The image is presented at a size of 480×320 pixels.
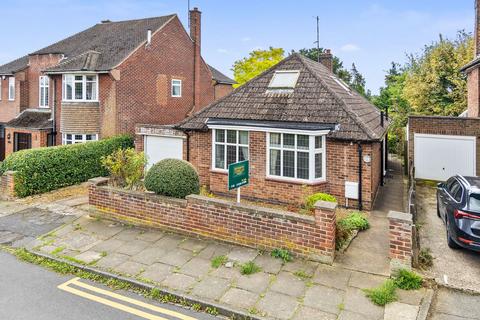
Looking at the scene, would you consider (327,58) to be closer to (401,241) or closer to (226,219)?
(226,219)

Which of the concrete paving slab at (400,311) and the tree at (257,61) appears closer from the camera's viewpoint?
the concrete paving slab at (400,311)

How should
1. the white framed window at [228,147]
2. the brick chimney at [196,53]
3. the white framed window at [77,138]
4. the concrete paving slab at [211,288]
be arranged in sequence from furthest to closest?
the brick chimney at [196,53] < the white framed window at [77,138] < the white framed window at [228,147] < the concrete paving slab at [211,288]

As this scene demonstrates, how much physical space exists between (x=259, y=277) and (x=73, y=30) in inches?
1097

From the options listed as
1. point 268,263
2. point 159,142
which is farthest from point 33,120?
point 268,263

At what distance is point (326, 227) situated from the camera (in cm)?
757

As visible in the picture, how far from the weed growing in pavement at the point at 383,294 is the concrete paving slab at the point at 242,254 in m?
2.51

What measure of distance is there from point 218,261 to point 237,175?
2.38 m

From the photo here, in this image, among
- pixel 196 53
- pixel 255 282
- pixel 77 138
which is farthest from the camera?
pixel 196 53

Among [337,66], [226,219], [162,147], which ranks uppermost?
[337,66]

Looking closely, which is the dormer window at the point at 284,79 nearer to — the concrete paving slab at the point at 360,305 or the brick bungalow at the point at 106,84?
the brick bungalow at the point at 106,84

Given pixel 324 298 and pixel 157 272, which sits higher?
pixel 157 272

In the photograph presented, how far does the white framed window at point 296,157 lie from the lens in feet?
40.8

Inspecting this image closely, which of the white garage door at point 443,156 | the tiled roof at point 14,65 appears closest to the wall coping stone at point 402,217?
the white garage door at point 443,156

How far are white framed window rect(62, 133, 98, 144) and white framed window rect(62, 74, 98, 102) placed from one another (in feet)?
6.46
